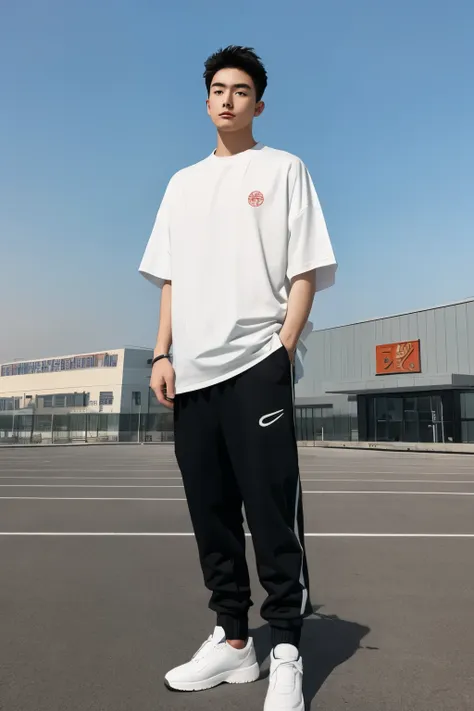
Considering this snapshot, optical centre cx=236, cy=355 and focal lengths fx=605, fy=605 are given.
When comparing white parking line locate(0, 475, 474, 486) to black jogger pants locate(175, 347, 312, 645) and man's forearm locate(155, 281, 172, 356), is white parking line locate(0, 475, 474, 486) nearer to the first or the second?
man's forearm locate(155, 281, 172, 356)

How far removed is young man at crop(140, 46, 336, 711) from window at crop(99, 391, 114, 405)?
2153 inches

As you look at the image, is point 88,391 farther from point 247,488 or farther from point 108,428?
point 247,488

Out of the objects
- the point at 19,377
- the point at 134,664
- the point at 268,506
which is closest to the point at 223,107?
the point at 268,506

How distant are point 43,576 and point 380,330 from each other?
35.3 m

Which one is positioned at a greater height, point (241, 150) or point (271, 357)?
point (241, 150)

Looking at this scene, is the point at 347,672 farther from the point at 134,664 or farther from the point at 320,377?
the point at 320,377

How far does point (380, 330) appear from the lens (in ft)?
122

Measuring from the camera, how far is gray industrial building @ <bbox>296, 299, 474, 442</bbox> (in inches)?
1283

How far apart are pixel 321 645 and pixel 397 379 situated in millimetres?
33751

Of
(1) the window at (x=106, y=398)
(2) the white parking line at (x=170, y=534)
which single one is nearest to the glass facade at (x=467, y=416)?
(2) the white parking line at (x=170, y=534)

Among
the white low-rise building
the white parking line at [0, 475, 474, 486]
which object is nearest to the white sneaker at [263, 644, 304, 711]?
the white parking line at [0, 475, 474, 486]

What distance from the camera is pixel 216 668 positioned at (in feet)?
6.75

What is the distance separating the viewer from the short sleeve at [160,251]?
254 cm

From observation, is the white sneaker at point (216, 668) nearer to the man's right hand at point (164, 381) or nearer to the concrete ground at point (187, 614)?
the concrete ground at point (187, 614)
